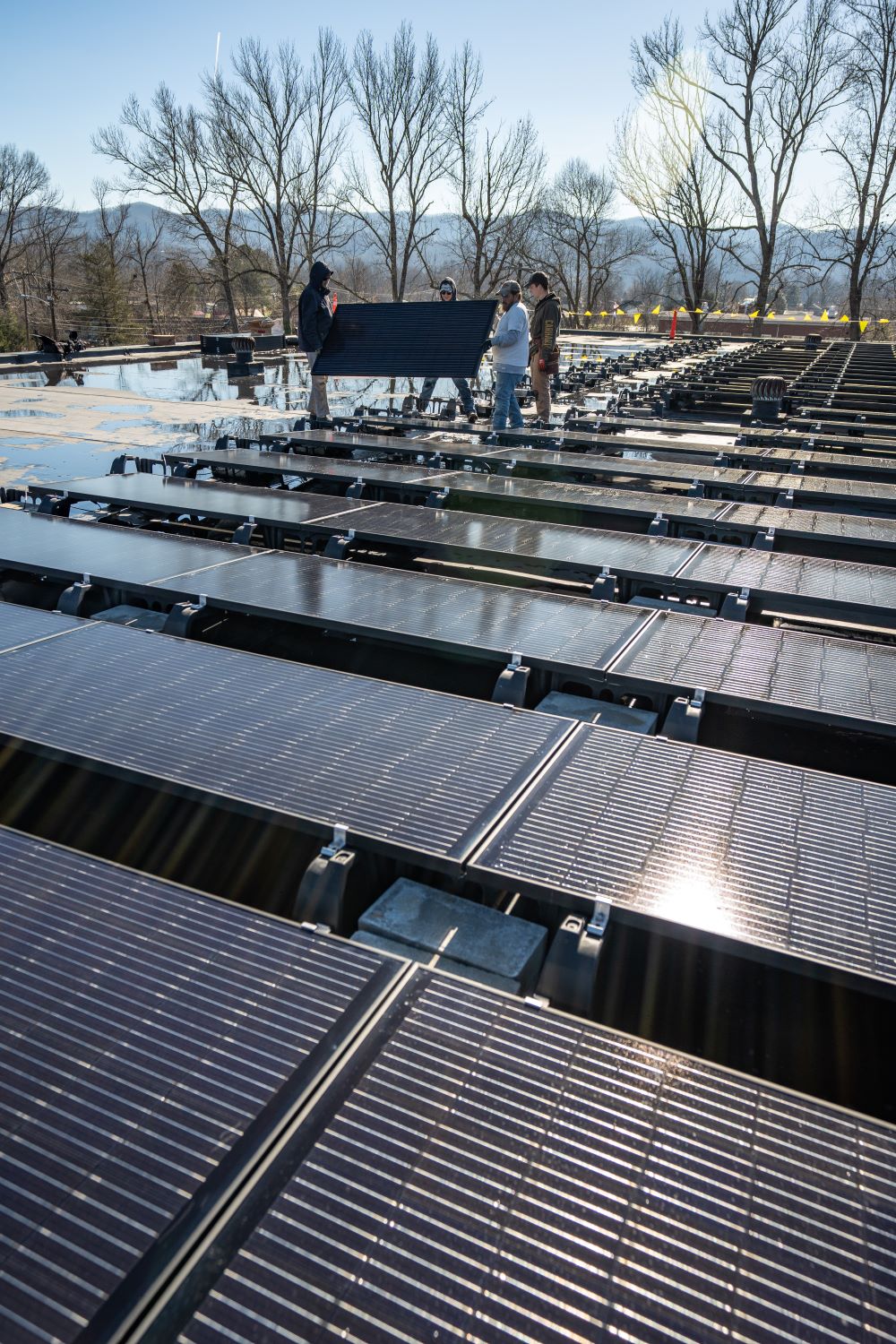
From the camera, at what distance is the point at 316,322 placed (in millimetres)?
11227

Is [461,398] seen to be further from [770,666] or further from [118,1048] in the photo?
[118,1048]

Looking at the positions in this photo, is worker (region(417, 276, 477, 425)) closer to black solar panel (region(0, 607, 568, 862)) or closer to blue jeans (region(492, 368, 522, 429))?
blue jeans (region(492, 368, 522, 429))

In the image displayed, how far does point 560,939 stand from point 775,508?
18.3ft

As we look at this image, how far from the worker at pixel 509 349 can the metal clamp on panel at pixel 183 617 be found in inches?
278

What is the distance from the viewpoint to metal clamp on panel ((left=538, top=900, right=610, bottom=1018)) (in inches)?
83.9

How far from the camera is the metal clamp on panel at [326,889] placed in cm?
238

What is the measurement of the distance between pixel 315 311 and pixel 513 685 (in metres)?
8.92

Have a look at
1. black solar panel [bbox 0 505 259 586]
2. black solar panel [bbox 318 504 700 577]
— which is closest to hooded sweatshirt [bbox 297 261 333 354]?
black solar panel [bbox 318 504 700 577]

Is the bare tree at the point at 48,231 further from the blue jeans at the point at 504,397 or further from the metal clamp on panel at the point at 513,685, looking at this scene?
the metal clamp on panel at the point at 513,685

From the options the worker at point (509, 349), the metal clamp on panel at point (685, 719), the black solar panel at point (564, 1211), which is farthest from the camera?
the worker at point (509, 349)

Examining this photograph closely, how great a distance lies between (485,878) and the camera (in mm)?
2266

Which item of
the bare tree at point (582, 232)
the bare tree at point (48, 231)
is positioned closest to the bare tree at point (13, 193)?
the bare tree at point (48, 231)

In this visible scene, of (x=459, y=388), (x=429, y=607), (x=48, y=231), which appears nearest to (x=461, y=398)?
(x=459, y=388)

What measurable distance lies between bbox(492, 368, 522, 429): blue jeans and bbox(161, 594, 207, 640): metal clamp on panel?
7249 millimetres
